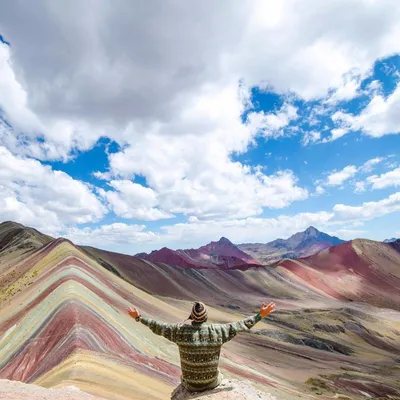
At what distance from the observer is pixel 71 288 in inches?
873

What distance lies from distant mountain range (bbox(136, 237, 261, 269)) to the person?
9802 cm

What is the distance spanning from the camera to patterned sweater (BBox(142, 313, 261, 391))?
5.32 meters

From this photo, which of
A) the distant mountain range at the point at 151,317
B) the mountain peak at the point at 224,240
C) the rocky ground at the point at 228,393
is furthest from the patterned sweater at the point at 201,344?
the mountain peak at the point at 224,240

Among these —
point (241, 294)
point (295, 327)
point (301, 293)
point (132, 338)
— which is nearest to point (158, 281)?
point (241, 294)

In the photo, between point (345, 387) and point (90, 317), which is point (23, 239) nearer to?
point (90, 317)

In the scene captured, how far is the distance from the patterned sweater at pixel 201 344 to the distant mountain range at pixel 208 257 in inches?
3859

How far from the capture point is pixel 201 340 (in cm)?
530

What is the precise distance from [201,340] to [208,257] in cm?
16225

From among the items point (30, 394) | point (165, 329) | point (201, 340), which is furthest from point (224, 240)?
point (201, 340)

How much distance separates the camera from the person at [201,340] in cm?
532

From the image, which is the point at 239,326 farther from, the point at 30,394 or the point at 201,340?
the point at 30,394

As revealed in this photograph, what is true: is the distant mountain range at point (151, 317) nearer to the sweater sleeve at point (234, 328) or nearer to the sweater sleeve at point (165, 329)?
the sweater sleeve at point (165, 329)

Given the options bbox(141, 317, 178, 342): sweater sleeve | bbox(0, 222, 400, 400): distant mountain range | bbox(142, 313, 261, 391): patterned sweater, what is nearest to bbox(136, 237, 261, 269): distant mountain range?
bbox(0, 222, 400, 400): distant mountain range

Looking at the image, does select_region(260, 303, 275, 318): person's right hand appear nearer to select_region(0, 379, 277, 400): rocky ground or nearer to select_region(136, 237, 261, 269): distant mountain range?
select_region(0, 379, 277, 400): rocky ground
